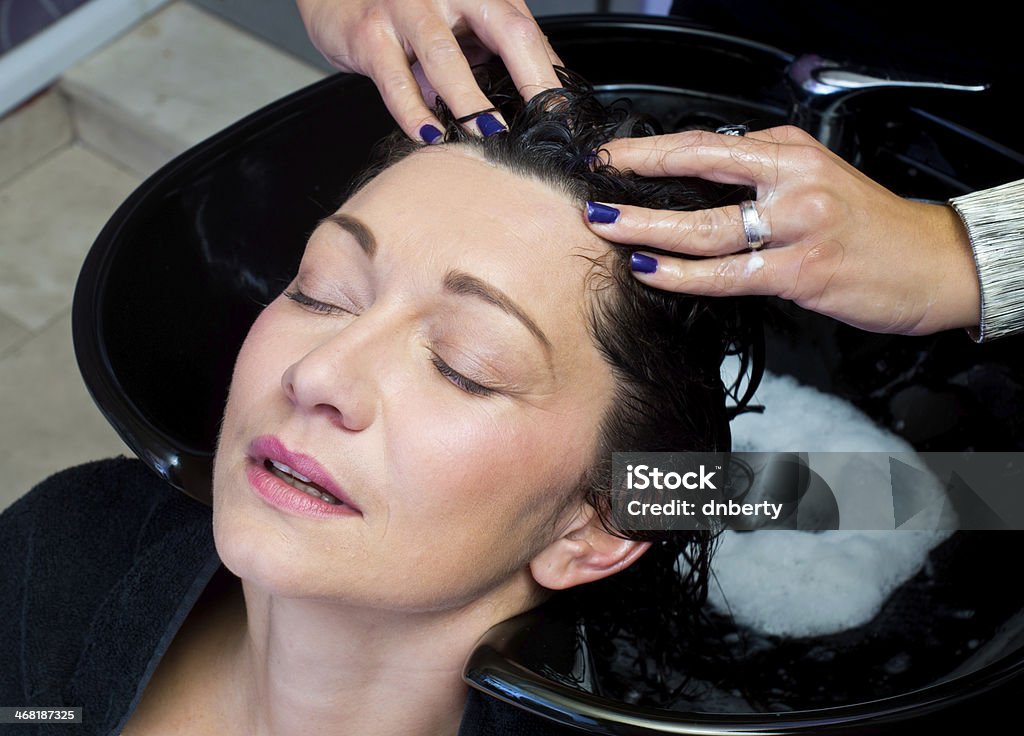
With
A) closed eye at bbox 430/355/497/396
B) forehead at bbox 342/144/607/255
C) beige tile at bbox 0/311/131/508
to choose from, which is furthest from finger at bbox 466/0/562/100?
beige tile at bbox 0/311/131/508

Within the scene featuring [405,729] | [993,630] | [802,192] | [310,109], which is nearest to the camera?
[802,192]

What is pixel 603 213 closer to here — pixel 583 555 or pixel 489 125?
pixel 489 125

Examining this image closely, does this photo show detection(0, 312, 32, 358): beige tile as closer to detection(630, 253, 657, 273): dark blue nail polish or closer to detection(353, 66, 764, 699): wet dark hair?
detection(353, 66, 764, 699): wet dark hair

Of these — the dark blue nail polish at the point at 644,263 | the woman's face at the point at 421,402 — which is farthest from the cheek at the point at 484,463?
the dark blue nail polish at the point at 644,263

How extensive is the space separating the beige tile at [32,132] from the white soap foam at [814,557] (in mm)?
1981

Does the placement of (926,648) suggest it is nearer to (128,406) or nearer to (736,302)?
(736,302)

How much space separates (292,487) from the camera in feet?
3.41

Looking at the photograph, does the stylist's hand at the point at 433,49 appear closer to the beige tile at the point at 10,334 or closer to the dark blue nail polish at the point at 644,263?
the dark blue nail polish at the point at 644,263

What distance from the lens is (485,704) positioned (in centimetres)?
119

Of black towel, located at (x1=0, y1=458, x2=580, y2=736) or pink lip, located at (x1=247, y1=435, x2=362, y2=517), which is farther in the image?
black towel, located at (x1=0, y1=458, x2=580, y2=736)

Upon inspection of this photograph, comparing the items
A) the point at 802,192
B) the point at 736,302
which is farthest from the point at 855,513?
the point at 802,192

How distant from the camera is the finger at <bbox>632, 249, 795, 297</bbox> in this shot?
1016mm

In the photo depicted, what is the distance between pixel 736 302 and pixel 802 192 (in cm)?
20

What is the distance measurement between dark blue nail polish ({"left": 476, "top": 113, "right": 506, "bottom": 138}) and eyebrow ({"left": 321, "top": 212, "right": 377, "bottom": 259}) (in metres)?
0.16
